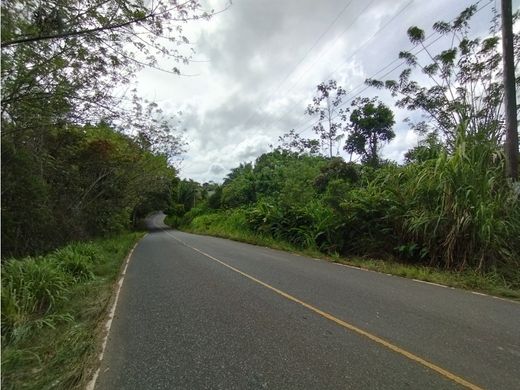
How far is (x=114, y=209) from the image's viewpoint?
2570 cm

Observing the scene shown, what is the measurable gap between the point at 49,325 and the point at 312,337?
12.8 ft

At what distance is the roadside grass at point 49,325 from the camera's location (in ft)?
13.2

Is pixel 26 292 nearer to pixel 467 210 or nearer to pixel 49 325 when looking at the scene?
pixel 49 325

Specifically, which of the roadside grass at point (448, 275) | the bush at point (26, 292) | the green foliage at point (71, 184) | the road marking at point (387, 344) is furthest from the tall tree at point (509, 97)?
the green foliage at point (71, 184)

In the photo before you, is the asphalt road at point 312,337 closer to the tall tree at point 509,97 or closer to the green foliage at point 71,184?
the tall tree at point 509,97

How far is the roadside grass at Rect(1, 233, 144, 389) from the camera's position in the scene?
402cm

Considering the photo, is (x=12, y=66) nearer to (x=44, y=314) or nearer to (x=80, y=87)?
(x=80, y=87)

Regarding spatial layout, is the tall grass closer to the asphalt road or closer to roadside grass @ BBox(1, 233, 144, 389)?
the asphalt road

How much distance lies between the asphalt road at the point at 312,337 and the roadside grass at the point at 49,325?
325 millimetres

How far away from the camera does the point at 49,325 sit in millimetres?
5676

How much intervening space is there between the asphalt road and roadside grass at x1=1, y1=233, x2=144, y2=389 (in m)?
0.32

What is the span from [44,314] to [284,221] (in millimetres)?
13054

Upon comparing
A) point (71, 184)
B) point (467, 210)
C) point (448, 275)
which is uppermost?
point (71, 184)

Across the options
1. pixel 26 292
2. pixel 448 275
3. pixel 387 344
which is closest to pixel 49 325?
pixel 26 292
